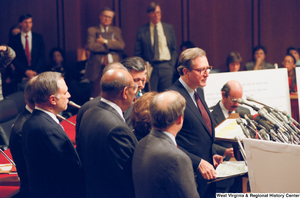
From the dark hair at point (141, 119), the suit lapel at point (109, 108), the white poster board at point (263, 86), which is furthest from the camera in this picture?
the white poster board at point (263, 86)

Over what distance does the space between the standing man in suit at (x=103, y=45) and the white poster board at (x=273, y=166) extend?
463 centimetres

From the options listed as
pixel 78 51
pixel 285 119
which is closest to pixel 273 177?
pixel 285 119

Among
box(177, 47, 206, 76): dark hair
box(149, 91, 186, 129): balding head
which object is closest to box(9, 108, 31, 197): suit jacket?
box(149, 91, 186, 129): balding head

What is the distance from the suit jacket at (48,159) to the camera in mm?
2020

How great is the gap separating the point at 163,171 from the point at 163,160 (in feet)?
0.16

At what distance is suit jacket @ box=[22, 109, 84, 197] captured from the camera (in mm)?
2020

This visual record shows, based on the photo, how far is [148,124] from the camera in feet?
6.80

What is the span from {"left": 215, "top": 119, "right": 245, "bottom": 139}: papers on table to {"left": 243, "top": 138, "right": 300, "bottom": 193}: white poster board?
3.86ft

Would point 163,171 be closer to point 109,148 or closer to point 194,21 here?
point 109,148

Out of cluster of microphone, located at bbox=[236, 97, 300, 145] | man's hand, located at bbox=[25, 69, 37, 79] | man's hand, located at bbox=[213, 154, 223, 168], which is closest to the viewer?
cluster of microphone, located at bbox=[236, 97, 300, 145]

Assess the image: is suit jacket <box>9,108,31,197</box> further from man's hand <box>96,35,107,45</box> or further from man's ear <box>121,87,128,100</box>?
man's hand <box>96,35,107,45</box>

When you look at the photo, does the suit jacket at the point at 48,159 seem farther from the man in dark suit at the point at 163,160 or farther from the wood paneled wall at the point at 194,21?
the wood paneled wall at the point at 194,21

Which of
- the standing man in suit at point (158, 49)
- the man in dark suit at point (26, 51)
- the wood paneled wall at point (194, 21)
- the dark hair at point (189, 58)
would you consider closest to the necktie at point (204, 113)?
the dark hair at point (189, 58)

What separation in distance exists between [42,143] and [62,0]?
5829mm
